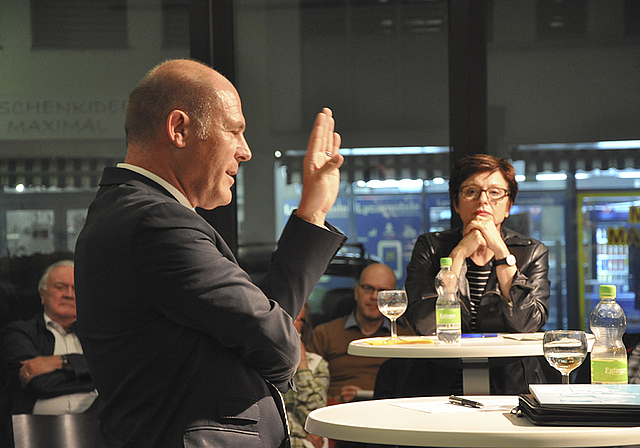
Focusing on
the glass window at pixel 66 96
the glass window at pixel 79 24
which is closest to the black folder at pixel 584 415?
the glass window at pixel 66 96

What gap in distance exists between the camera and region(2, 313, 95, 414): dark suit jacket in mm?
3617

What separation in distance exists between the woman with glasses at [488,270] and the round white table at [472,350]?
275 millimetres

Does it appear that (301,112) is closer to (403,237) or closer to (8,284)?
(403,237)

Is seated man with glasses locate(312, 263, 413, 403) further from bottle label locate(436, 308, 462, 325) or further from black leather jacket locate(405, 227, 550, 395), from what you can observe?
bottle label locate(436, 308, 462, 325)

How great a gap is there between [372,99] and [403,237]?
827 mm

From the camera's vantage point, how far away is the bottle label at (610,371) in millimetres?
1693

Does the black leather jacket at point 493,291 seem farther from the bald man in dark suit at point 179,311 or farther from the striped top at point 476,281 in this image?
the bald man in dark suit at point 179,311

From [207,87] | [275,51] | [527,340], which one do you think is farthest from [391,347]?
[275,51]

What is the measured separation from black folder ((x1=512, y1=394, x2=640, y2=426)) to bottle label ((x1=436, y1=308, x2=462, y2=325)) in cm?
110

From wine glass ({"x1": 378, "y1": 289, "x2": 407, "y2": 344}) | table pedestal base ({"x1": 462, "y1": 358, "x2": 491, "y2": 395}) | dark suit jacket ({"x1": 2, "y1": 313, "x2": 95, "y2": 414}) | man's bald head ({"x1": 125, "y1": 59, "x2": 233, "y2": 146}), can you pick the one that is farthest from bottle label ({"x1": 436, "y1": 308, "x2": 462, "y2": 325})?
dark suit jacket ({"x1": 2, "y1": 313, "x2": 95, "y2": 414})

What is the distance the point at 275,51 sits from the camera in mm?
4172

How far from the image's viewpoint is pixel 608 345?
184 centimetres

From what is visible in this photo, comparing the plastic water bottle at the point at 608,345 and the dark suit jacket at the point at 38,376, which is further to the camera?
the dark suit jacket at the point at 38,376

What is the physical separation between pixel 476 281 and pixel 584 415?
5.86 ft
